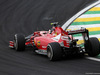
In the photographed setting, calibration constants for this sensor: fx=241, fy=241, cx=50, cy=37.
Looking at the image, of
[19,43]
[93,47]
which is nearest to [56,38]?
[93,47]

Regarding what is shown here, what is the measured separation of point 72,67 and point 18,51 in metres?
4.03

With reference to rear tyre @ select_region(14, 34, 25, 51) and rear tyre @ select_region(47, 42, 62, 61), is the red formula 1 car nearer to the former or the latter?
rear tyre @ select_region(47, 42, 62, 61)

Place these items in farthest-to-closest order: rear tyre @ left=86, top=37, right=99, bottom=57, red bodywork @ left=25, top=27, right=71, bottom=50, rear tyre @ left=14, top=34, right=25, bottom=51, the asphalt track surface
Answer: rear tyre @ left=14, top=34, right=25, bottom=51
red bodywork @ left=25, top=27, right=71, bottom=50
rear tyre @ left=86, top=37, right=99, bottom=57
the asphalt track surface

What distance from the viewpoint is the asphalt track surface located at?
7292mm

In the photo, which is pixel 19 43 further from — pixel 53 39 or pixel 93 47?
pixel 93 47

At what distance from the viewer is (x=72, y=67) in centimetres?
764

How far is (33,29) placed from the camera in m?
15.3

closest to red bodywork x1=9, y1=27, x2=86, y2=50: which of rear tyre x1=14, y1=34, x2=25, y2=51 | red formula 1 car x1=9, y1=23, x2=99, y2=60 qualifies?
red formula 1 car x1=9, y1=23, x2=99, y2=60

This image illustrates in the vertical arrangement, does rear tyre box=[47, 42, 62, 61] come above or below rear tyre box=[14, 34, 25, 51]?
below

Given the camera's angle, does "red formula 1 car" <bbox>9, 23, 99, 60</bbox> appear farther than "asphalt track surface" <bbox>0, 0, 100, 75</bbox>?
Yes

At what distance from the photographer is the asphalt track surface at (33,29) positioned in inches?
287

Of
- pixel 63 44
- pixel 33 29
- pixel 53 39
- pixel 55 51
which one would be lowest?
pixel 55 51

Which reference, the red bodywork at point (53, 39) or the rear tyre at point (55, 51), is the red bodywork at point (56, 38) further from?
the rear tyre at point (55, 51)

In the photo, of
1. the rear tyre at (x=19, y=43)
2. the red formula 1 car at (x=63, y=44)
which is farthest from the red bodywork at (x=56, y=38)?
the rear tyre at (x=19, y=43)
